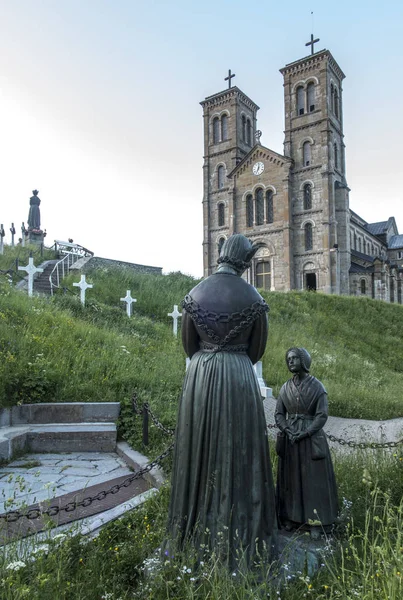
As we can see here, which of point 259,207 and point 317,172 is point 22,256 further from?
point 317,172

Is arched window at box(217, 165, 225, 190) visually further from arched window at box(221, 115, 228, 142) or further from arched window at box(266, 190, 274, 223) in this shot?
arched window at box(266, 190, 274, 223)

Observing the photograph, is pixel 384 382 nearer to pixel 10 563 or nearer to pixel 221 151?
pixel 10 563

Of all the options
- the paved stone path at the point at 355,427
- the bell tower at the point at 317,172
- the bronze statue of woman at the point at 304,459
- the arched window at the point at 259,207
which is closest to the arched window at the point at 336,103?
the bell tower at the point at 317,172

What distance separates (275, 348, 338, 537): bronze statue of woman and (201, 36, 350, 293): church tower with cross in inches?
1229

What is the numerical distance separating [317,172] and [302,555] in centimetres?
3606

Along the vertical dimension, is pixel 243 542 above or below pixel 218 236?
below

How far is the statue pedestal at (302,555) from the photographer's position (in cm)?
269

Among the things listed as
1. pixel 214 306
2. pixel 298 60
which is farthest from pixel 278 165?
pixel 214 306

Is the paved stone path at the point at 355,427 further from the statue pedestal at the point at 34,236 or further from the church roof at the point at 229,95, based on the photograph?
the church roof at the point at 229,95

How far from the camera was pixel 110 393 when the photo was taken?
6.85m

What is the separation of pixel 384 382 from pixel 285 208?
79.2ft

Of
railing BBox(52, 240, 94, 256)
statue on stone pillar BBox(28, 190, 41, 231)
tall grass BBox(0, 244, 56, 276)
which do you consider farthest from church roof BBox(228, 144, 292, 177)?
tall grass BBox(0, 244, 56, 276)

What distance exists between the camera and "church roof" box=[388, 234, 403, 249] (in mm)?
56784

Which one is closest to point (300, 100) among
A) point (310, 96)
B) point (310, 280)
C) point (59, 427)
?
point (310, 96)
